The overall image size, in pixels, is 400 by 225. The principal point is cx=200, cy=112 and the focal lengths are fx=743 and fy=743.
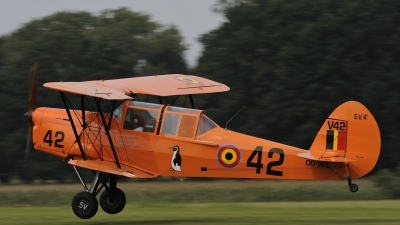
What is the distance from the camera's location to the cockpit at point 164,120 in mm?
13711

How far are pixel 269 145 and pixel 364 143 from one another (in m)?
1.69

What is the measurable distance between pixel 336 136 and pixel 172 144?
2995 millimetres

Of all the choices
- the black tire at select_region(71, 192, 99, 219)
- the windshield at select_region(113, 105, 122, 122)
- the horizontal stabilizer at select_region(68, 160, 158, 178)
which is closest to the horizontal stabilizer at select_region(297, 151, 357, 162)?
the horizontal stabilizer at select_region(68, 160, 158, 178)

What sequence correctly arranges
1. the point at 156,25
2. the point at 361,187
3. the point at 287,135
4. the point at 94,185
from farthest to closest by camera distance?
the point at 156,25 → the point at 287,135 → the point at 361,187 → the point at 94,185

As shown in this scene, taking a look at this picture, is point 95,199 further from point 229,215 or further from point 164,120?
point 229,215

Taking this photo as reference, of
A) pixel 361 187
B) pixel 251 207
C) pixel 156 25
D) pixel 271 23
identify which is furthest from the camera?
pixel 156 25

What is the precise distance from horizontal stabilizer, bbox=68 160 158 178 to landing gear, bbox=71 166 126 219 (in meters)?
0.28

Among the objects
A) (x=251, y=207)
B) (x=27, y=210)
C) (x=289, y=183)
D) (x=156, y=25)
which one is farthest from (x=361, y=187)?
(x=156, y=25)

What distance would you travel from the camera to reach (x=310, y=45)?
3781 cm

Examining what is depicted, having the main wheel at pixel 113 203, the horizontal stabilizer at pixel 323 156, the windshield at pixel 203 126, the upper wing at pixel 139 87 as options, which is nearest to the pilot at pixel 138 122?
the upper wing at pixel 139 87

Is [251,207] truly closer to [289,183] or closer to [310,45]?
[289,183]

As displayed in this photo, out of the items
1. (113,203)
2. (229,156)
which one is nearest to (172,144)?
(229,156)

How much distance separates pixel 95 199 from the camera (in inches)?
548

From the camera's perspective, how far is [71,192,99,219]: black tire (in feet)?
45.3
